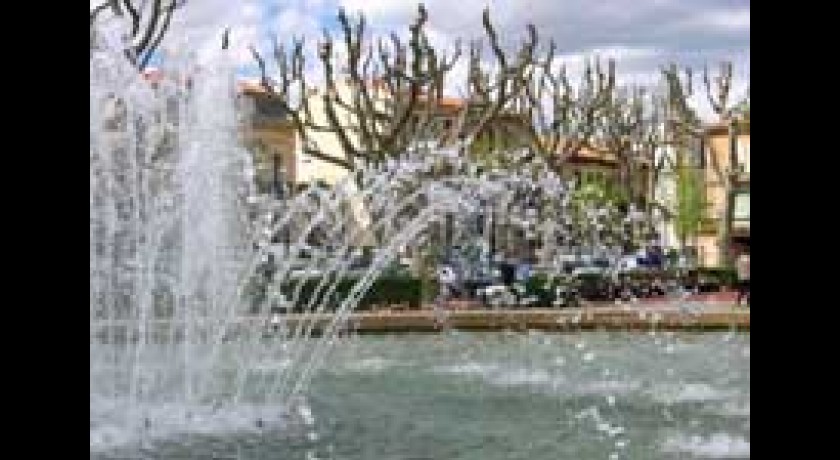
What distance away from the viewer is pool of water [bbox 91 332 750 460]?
7.56 m

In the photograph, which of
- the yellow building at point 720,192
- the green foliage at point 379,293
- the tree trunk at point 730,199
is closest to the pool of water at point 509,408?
the green foliage at point 379,293

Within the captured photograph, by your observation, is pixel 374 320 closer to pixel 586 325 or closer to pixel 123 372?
pixel 586 325

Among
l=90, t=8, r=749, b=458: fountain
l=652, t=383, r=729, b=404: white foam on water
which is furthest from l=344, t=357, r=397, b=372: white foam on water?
l=652, t=383, r=729, b=404: white foam on water

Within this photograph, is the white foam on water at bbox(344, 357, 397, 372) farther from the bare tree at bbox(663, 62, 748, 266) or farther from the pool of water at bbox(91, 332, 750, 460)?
the bare tree at bbox(663, 62, 748, 266)

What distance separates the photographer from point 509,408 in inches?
383

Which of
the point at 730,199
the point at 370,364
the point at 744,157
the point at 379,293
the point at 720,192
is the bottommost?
the point at 370,364

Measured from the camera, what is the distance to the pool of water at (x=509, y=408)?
756 centimetres

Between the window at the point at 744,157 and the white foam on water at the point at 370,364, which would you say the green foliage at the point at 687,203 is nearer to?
the window at the point at 744,157

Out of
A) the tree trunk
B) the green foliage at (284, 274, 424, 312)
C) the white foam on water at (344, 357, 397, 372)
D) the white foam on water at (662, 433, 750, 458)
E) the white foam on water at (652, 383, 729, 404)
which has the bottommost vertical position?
the white foam on water at (344, 357, 397, 372)

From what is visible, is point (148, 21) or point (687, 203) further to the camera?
point (687, 203)

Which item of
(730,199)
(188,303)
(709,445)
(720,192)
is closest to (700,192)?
(720,192)

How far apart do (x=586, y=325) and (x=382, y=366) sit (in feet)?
19.5

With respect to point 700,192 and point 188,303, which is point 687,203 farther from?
point 188,303
